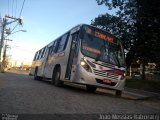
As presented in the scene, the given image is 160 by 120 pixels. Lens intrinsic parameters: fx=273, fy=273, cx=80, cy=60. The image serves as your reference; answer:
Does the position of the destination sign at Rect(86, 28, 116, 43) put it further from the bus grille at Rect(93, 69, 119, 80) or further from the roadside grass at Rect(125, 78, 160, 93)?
the roadside grass at Rect(125, 78, 160, 93)

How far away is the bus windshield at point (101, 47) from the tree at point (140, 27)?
25.2 ft

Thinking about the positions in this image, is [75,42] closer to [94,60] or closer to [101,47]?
[101,47]

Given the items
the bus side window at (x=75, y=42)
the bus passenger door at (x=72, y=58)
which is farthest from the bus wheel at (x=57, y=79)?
the bus side window at (x=75, y=42)

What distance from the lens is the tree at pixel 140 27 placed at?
2023 cm

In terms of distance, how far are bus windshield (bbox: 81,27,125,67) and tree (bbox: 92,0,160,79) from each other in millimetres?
7667

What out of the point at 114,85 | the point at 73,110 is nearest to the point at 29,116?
the point at 73,110

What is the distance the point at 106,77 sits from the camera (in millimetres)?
11789

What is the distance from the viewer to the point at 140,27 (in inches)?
891

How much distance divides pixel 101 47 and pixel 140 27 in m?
11.3

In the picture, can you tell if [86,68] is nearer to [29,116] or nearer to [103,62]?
[103,62]

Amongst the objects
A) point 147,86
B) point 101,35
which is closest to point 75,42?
point 101,35

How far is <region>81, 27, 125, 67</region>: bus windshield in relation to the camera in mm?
12047

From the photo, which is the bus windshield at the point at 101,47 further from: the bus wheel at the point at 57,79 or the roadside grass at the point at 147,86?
the roadside grass at the point at 147,86

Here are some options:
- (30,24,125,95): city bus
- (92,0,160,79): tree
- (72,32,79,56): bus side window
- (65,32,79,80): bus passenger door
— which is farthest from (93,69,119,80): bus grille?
(92,0,160,79): tree
